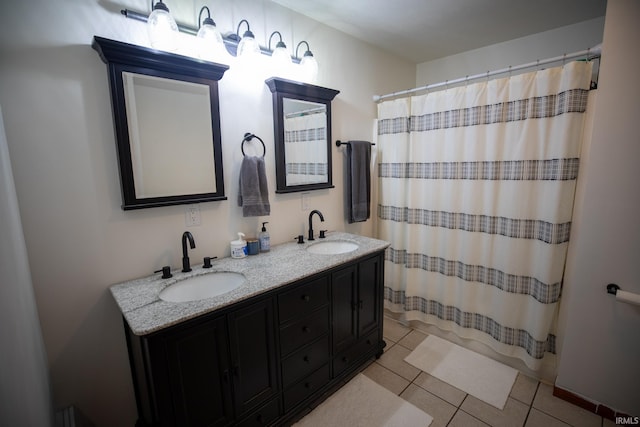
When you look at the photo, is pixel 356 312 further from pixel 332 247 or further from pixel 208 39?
pixel 208 39

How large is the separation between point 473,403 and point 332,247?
4.29 feet

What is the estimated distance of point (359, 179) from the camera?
2.43m

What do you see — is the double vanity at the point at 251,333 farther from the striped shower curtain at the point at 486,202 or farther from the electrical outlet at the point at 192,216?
the striped shower curtain at the point at 486,202

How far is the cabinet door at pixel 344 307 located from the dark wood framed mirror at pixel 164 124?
0.87 metres

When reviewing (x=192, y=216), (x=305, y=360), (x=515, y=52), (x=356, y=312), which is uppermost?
(x=515, y=52)

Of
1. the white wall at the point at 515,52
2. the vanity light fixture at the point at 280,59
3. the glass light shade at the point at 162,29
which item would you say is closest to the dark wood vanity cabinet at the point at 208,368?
the glass light shade at the point at 162,29

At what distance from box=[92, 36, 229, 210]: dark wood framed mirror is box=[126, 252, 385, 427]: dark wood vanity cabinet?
0.71 meters

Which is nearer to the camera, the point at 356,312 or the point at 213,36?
the point at 213,36

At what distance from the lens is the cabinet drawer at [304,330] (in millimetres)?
1482

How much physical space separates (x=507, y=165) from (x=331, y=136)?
127cm

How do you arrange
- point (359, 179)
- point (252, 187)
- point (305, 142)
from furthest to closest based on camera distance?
point (359, 179)
point (305, 142)
point (252, 187)

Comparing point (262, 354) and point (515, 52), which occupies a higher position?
point (515, 52)

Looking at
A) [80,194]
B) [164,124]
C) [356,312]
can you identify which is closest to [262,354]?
[356,312]

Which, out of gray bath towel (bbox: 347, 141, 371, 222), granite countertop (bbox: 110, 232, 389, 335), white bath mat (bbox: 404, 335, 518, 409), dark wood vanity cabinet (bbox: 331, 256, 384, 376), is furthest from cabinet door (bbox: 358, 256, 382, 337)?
gray bath towel (bbox: 347, 141, 371, 222)
